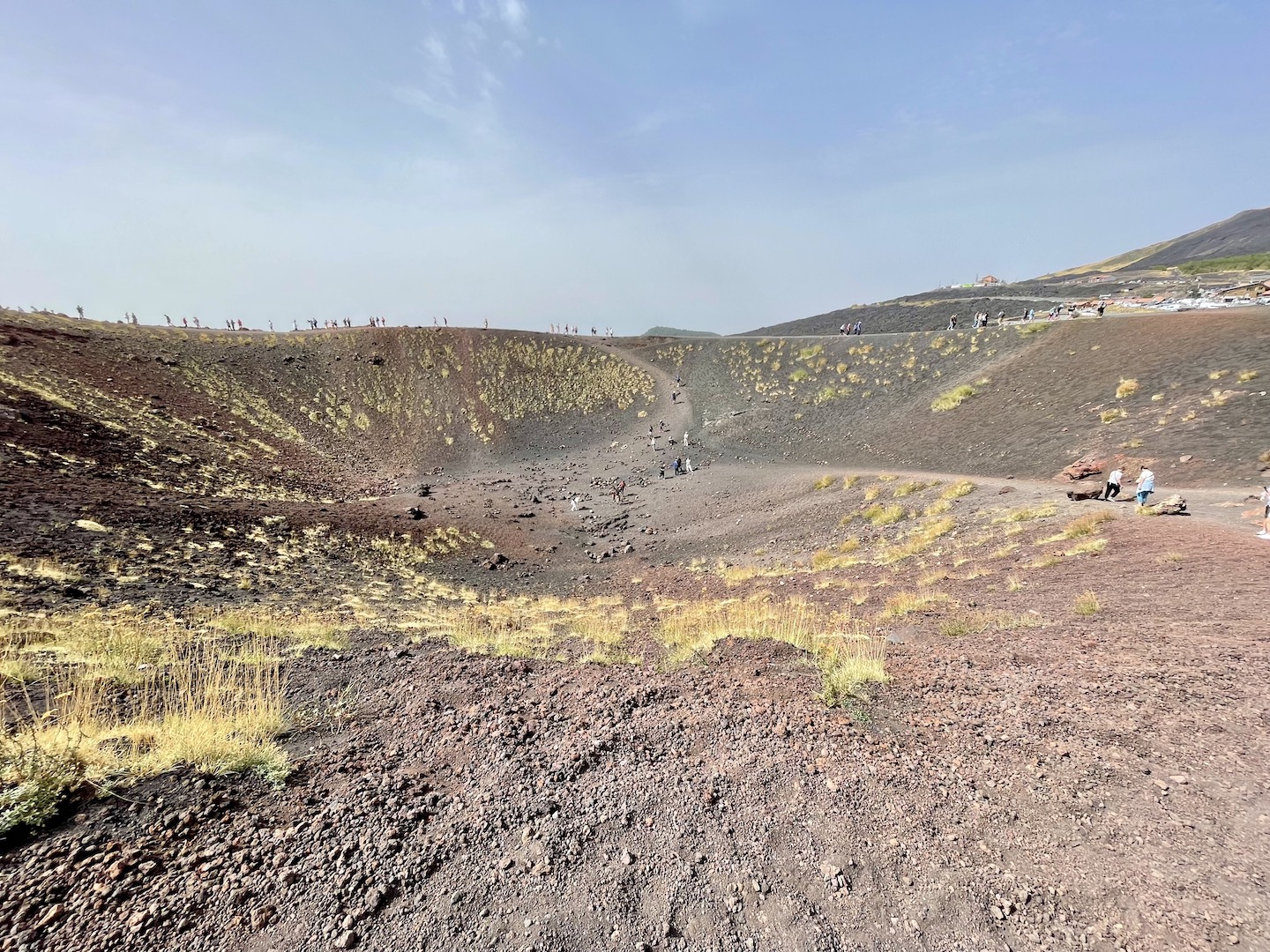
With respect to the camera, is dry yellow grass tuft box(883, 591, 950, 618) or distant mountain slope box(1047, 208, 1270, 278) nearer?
dry yellow grass tuft box(883, 591, 950, 618)

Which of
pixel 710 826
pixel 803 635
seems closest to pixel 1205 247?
pixel 803 635

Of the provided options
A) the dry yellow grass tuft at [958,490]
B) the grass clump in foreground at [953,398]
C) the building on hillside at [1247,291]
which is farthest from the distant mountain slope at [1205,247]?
the dry yellow grass tuft at [958,490]

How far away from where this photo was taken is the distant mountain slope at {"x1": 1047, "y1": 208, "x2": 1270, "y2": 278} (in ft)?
225

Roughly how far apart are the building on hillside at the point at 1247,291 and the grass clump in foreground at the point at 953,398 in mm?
18141

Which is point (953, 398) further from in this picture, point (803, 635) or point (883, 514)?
point (803, 635)

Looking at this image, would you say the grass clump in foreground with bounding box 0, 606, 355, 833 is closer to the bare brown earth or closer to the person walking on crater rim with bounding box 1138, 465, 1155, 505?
the bare brown earth

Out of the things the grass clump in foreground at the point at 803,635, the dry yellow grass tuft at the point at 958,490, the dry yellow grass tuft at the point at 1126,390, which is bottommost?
the dry yellow grass tuft at the point at 958,490

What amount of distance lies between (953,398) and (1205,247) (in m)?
91.4

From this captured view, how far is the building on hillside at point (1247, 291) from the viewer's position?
2922 cm

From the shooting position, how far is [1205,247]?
75.9 metres

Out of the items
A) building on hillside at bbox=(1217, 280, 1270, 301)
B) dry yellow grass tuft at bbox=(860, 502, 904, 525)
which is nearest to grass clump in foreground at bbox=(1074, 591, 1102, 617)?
dry yellow grass tuft at bbox=(860, 502, 904, 525)

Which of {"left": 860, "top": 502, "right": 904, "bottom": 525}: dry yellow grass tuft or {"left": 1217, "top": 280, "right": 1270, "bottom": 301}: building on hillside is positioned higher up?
{"left": 1217, "top": 280, "right": 1270, "bottom": 301}: building on hillside

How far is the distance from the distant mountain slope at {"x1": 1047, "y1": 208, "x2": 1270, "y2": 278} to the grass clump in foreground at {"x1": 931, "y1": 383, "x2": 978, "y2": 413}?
64685 mm

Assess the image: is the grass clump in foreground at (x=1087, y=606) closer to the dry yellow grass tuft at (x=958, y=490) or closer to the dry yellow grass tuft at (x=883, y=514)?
the dry yellow grass tuft at (x=883, y=514)
